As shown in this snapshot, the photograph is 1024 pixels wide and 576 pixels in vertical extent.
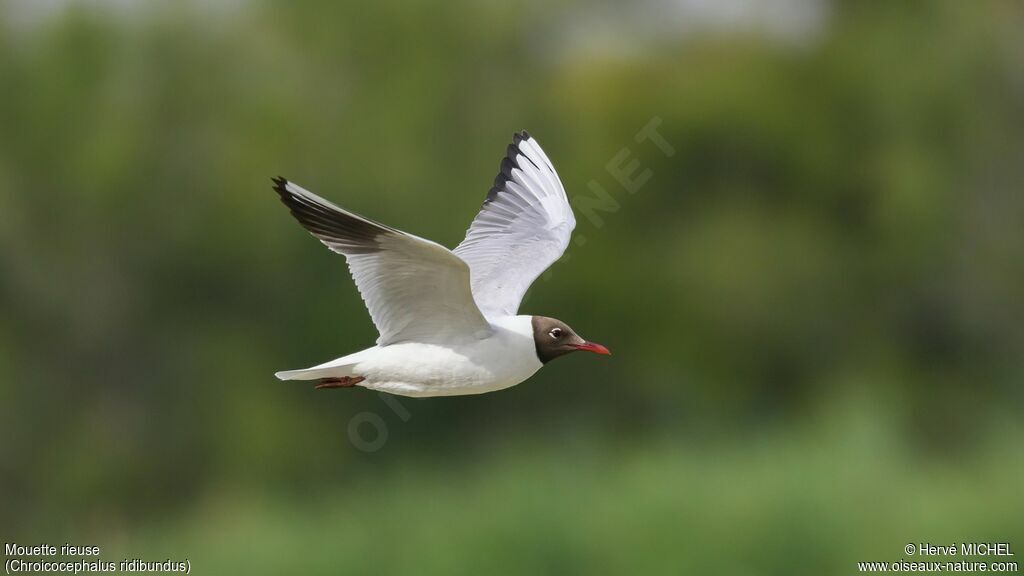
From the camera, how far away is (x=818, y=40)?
19625 millimetres

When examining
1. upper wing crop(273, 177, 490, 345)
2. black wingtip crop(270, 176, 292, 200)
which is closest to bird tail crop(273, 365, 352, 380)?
upper wing crop(273, 177, 490, 345)

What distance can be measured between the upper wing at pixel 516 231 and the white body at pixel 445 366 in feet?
1.19

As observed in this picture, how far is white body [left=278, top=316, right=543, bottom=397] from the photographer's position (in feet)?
15.6

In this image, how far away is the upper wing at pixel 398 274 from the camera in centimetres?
453

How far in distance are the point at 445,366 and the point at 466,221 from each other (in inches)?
513

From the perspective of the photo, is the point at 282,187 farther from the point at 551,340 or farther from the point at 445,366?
the point at 551,340

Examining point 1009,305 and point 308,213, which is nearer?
point 308,213

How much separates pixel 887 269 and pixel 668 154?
3.10 metres

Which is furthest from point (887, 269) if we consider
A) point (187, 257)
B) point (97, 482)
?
point (97, 482)

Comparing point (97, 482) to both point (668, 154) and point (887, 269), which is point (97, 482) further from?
point (887, 269)

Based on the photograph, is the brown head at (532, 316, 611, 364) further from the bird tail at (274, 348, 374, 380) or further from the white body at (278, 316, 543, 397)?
the bird tail at (274, 348, 374, 380)

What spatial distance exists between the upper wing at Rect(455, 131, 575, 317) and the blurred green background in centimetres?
909

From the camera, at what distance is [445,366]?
476 cm

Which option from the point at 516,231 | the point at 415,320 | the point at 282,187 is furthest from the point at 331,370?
the point at 516,231
